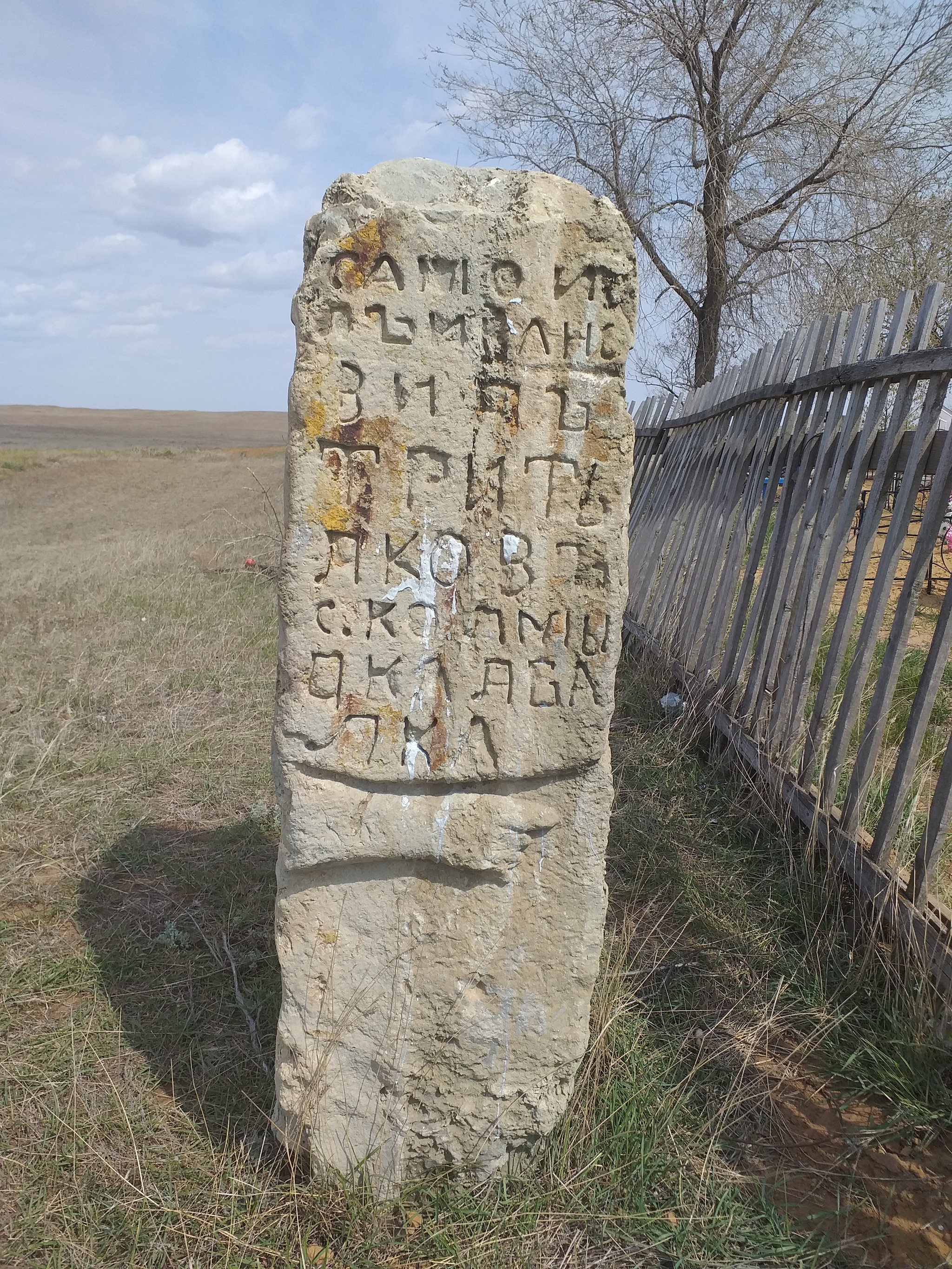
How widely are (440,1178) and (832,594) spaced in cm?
286

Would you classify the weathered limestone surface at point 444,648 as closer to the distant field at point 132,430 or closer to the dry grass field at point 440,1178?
the dry grass field at point 440,1178

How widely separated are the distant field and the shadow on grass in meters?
32.3

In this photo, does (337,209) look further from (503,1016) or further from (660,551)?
(660,551)

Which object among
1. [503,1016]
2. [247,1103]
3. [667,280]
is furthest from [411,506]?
[667,280]

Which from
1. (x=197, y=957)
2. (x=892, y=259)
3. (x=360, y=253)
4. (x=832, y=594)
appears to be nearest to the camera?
(x=360, y=253)

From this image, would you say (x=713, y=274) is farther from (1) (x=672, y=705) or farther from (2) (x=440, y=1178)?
(2) (x=440, y=1178)

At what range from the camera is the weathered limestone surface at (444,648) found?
1946 millimetres

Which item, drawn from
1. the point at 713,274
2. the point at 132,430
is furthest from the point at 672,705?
the point at 132,430

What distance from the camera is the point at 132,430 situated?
6016cm

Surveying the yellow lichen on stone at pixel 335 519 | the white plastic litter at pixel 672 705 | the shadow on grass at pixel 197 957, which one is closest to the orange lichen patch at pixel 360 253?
the yellow lichen on stone at pixel 335 519

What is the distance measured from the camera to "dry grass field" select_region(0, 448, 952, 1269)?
6.78 ft

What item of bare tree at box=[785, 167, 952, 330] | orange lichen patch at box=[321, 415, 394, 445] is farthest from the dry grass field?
bare tree at box=[785, 167, 952, 330]

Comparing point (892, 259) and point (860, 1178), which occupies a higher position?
point (892, 259)

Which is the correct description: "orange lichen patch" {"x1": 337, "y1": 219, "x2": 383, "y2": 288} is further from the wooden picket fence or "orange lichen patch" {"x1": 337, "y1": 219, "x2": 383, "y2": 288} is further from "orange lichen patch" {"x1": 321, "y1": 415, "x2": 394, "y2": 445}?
the wooden picket fence
